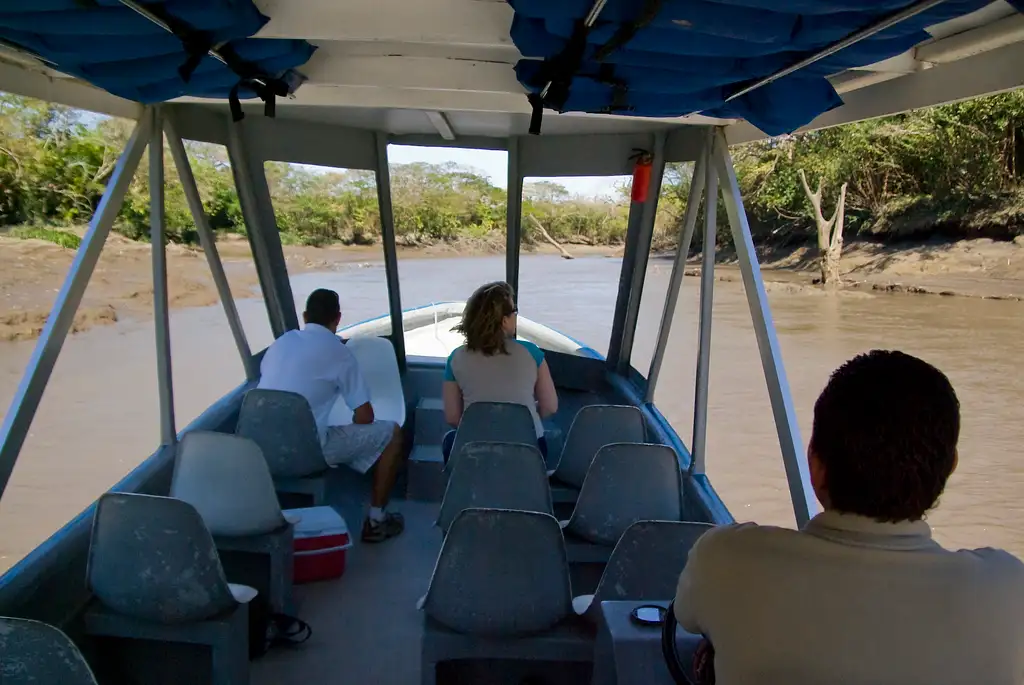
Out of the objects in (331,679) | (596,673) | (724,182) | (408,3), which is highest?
(408,3)

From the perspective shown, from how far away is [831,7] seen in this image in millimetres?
1539

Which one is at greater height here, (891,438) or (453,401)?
(891,438)

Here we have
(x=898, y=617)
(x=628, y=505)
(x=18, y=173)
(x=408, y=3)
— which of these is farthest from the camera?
(x=18, y=173)

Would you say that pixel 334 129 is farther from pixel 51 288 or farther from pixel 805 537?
pixel 51 288

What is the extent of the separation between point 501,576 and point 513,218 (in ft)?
13.9

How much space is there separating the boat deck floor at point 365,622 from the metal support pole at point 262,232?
6.71 feet

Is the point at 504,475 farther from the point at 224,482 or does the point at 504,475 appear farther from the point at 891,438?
the point at 891,438

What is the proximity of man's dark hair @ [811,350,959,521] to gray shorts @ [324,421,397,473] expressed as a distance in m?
3.38

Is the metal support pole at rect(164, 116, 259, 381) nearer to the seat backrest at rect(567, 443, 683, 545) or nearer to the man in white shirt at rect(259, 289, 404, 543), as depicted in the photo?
the man in white shirt at rect(259, 289, 404, 543)

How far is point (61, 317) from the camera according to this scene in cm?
296

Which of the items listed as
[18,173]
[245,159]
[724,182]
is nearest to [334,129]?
[245,159]

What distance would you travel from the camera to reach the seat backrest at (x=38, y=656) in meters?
1.45

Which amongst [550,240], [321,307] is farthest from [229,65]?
[550,240]

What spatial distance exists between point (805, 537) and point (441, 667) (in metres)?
1.73
